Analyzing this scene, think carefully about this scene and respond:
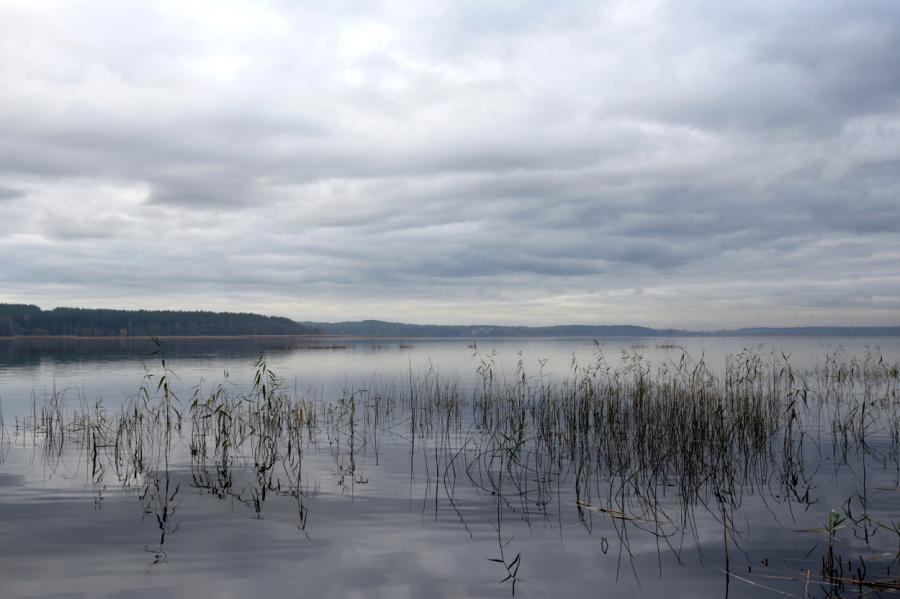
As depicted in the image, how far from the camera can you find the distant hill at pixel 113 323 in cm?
13112

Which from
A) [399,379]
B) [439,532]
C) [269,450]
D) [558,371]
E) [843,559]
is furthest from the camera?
[558,371]

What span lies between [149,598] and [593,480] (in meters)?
7.45

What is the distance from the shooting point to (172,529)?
8.13 m

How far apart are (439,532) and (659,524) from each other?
9.87 ft

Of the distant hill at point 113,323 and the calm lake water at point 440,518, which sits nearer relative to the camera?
the calm lake water at point 440,518

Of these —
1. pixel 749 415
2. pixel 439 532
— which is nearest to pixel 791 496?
pixel 749 415

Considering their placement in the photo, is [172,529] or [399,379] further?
[399,379]

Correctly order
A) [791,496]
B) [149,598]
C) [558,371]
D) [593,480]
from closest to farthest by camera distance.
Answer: [149,598] < [791,496] < [593,480] < [558,371]

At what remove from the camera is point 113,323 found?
135 meters

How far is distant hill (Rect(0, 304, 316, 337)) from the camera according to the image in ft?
430

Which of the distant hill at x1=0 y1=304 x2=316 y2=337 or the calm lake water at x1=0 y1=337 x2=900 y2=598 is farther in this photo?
the distant hill at x1=0 y1=304 x2=316 y2=337

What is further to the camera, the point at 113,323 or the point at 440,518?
the point at 113,323

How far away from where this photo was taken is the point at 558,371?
3997 cm

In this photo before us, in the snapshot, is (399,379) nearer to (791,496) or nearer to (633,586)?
(791,496)
